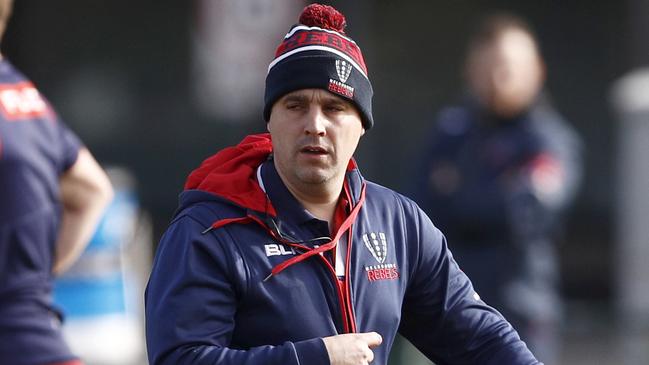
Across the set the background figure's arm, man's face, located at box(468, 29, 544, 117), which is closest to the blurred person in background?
man's face, located at box(468, 29, 544, 117)

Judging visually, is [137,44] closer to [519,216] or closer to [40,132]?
[519,216]

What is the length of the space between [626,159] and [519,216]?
295 cm

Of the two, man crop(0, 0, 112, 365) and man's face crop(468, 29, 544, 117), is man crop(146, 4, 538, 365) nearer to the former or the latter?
man crop(0, 0, 112, 365)

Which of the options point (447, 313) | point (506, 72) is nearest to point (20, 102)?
point (447, 313)

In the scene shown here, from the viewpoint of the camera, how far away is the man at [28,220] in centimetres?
422

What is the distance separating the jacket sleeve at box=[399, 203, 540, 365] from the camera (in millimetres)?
3863

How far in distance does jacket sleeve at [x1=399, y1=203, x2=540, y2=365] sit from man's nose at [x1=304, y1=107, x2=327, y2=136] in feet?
1.27

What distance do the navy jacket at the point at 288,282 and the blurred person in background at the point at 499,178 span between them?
3.09m

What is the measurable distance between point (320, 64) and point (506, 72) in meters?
3.44

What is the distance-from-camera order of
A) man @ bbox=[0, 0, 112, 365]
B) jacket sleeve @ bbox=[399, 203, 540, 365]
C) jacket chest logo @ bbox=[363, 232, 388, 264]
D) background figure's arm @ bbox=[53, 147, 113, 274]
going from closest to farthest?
1. jacket chest logo @ bbox=[363, 232, 388, 264]
2. jacket sleeve @ bbox=[399, 203, 540, 365]
3. man @ bbox=[0, 0, 112, 365]
4. background figure's arm @ bbox=[53, 147, 113, 274]

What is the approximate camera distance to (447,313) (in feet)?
12.7

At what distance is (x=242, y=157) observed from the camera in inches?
151

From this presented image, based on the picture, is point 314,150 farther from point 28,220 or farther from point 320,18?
point 28,220

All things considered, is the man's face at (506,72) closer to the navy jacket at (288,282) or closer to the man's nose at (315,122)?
the navy jacket at (288,282)
